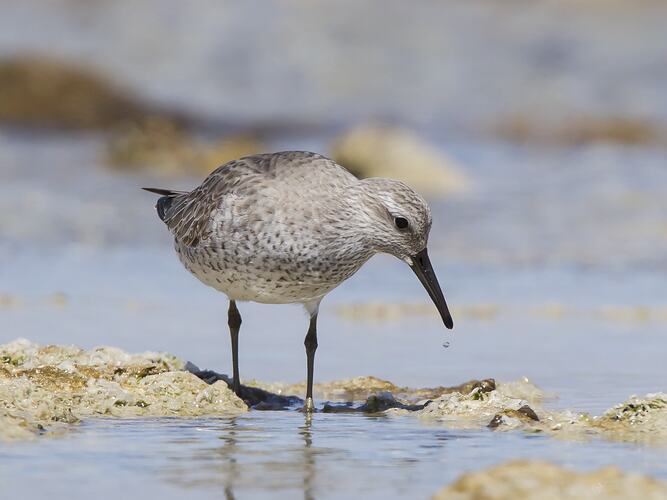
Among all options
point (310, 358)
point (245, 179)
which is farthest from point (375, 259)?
point (245, 179)

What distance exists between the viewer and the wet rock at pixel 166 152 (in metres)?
18.4

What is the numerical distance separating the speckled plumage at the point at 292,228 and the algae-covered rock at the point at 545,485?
98.5 inches

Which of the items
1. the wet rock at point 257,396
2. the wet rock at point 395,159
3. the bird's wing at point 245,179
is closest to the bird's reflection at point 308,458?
the wet rock at point 257,396

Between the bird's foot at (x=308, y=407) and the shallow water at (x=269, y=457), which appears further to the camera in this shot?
the bird's foot at (x=308, y=407)

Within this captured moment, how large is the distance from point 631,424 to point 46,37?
25507 millimetres

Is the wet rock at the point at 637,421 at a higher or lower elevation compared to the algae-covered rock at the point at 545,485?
higher

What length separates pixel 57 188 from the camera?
15.5 metres

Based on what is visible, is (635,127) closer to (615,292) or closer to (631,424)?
(615,292)

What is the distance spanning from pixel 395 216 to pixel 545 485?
2.71 metres

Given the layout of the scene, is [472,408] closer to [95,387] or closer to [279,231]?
[279,231]

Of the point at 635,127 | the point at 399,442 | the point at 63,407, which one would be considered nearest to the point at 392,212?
the point at 399,442

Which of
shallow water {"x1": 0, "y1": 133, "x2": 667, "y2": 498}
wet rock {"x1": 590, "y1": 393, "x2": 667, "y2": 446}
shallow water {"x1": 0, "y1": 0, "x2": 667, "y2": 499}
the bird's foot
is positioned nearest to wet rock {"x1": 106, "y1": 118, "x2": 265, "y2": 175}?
shallow water {"x1": 0, "y1": 0, "x2": 667, "y2": 499}

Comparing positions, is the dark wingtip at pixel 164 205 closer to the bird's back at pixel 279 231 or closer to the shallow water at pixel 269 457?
the bird's back at pixel 279 231

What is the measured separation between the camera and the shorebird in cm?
659
